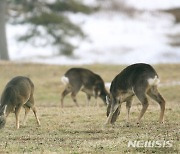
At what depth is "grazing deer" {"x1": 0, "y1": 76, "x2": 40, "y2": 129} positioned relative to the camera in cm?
1403

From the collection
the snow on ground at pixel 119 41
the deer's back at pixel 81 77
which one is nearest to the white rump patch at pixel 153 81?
the deer's back at pixel 81 77

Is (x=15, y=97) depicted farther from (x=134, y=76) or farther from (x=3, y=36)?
(x=3, y=36)

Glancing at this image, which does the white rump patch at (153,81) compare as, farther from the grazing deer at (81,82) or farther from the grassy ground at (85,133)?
the grazing deer at (81,82)

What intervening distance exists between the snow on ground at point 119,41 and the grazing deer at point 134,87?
82.3 ft

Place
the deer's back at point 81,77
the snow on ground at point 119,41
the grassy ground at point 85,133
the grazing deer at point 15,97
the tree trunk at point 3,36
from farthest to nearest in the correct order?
the snow on ground at point 119,41, the tree trunk at point 3,36, the deer's back at point 81,77, the grazing deer at point 15,97, the grassy ground at point 85,133

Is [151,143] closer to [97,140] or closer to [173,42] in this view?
[97,140]

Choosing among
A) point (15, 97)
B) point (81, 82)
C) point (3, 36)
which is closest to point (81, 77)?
point (81, 82)

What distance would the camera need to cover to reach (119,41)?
49.1 metres

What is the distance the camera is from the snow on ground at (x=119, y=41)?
43531mm

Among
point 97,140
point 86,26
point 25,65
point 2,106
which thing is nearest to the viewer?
point 97,140

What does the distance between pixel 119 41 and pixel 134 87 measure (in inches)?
1380

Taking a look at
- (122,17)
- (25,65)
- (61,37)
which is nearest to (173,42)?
(122,17)

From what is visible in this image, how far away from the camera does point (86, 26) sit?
2096 inches

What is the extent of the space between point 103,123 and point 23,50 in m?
33.7
